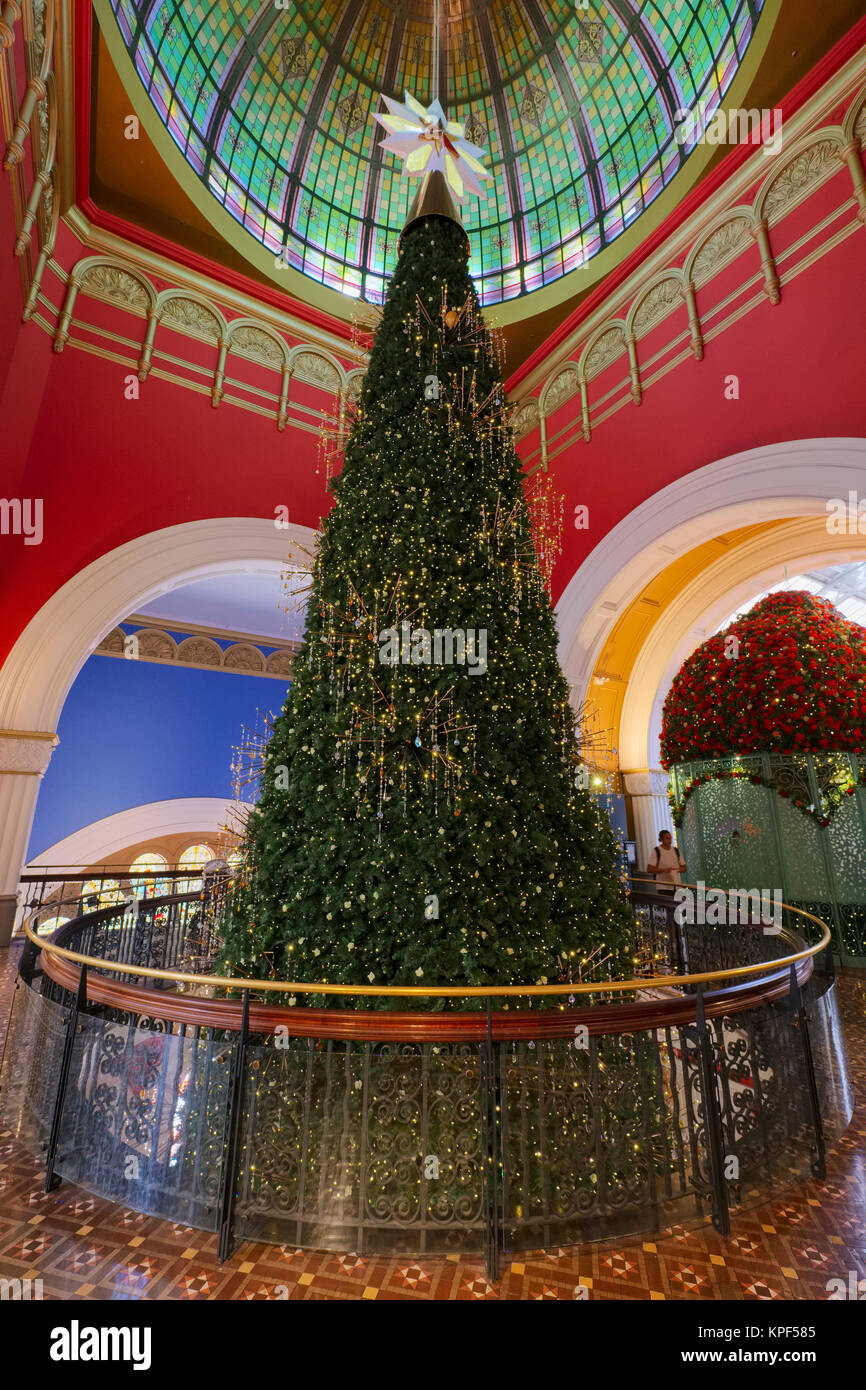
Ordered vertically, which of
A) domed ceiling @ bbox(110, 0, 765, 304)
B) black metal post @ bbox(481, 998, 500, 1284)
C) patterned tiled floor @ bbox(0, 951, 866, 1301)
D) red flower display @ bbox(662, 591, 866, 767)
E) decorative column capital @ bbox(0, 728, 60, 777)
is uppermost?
domed ceiling @ bbox(110, 0, 765, 304)

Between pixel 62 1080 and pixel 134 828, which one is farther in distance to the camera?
pixel 134 828

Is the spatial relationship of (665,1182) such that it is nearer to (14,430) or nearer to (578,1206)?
(578,1206)

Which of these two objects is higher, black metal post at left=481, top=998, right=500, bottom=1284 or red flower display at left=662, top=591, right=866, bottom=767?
red flower display at left=662, top=591, right=866, bottom=767

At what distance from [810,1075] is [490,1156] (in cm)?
167

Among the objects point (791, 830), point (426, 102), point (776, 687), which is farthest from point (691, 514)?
point (426, 102)

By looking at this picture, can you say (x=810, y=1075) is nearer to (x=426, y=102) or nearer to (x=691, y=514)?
(x=691, y=514)

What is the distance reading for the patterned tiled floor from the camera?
1.92 metres

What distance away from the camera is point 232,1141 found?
2264 mm

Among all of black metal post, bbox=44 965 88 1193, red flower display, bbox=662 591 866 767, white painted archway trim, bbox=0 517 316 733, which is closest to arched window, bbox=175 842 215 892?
white painted archway trim, bbox=0 517 316 733

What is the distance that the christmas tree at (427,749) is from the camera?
273 centimetres

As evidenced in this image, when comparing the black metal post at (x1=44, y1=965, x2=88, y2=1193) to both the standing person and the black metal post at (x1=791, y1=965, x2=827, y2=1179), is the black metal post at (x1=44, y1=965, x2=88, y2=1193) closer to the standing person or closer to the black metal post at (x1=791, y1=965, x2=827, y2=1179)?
the black metal post at (x1=791, y1=965, x2=827, y2=1179)

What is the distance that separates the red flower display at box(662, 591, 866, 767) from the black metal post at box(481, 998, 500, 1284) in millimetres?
5551
